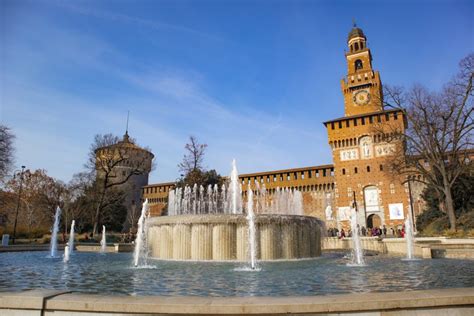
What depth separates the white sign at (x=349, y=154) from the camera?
136ft

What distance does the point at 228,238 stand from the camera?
11.2 meters

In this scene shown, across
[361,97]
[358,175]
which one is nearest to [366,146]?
[358,175]

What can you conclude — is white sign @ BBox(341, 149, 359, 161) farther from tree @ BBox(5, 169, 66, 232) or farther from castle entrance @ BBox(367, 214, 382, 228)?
tree @ BBox(5, 169, 66, 232)

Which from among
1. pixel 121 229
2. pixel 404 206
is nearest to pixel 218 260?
pixel 404 206

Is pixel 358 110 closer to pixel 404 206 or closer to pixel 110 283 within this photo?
pixel 404 206

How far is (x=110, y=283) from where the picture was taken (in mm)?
6301

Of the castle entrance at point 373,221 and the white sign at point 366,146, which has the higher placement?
the white sign at point 366,146

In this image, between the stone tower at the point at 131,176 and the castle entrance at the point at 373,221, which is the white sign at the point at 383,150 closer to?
the castle entrance at the point at 373,221

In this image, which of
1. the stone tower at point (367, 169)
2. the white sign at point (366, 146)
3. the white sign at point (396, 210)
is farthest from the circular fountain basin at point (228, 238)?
the white sign at point (366, 146)

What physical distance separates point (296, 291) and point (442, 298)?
8.62 ft

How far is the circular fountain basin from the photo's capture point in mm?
11148

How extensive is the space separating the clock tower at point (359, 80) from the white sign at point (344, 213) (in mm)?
13497

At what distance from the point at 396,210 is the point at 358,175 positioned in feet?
18.4

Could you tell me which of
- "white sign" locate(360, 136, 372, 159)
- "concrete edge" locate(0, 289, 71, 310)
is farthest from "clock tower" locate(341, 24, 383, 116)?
"concrete edge" locate(0, 289, 71, 310)
